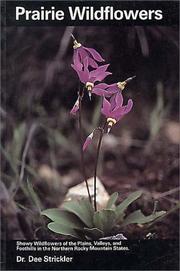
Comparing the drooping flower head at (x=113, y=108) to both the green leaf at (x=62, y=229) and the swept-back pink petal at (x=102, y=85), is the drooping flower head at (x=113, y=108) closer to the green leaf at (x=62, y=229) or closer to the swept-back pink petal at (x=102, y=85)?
the swept-back pink petal at (x=102, y=85)

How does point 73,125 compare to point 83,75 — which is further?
point 73,125

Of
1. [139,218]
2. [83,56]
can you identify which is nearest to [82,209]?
[139,218]

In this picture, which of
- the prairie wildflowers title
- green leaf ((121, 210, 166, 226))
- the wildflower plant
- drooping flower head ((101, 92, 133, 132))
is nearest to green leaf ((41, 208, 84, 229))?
the wildflower plant

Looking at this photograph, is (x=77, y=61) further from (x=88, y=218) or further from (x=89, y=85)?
(x=88, y=218)

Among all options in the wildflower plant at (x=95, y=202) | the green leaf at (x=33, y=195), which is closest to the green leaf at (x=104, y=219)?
the wildflower plant at (x=95, y=202)

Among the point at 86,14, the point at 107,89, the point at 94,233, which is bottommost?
the point at 94,233

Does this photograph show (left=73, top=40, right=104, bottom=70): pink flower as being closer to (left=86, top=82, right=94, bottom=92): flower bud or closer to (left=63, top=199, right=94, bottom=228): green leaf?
(left=86, top=82, right=94, bottom=92): flower bud
